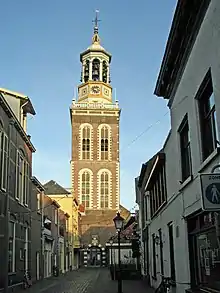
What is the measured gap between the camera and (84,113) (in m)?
78.1

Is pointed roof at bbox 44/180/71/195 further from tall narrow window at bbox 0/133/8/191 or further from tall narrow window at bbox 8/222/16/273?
tall narrow window at bbox 0/133/8/191

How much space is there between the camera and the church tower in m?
74.3

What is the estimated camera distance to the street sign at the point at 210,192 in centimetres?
615

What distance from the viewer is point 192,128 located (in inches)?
407

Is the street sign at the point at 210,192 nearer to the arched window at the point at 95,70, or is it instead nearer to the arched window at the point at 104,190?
the arched window at the point at 104,190

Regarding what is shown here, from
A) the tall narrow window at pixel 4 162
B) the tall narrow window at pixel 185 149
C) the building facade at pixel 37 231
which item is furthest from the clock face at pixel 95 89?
the tall narrow window at pixel 185 149

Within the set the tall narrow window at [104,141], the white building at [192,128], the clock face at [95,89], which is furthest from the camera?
the clock face at [95,89]

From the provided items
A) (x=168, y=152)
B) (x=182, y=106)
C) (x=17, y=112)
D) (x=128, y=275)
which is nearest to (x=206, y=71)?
(x=182, y=106)

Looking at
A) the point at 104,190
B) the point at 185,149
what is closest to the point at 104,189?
the point at 104,190

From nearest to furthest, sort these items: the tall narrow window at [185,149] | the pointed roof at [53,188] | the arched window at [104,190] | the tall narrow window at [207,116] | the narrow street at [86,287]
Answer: the tall narrow window at [207,116] → the tall narrow window at [185,149] → the narrow street at [86,287] → the pointed roof at [53,188] → the arched window at [104,190]

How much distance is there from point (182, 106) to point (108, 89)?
226ft

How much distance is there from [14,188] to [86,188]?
5299 centimetres

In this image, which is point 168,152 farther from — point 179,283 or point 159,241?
point 159,241

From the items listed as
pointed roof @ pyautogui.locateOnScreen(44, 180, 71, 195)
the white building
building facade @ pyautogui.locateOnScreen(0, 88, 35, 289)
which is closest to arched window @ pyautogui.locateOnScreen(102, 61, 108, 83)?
pointed roof @ pyautogui.locateOnScreen(44, 180, 71, 195)
